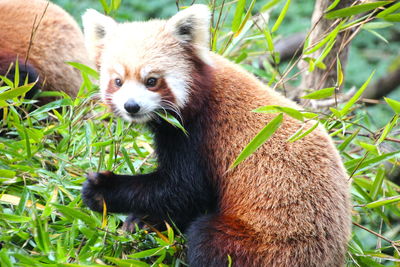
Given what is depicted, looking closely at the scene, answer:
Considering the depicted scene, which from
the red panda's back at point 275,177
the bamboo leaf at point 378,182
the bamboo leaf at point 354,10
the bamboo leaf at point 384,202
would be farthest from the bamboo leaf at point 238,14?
the bamboo leaf at point 384,202

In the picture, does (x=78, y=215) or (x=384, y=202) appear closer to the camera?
(x=78, y=215)

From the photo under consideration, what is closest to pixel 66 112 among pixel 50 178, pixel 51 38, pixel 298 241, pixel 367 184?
pixel 50 178

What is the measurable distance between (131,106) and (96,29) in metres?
0.66

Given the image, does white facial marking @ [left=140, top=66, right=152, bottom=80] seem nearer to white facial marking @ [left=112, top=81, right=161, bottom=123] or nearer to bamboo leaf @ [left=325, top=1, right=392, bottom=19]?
white facial marking @ [left=112, top=81, right=161, bottom=123]

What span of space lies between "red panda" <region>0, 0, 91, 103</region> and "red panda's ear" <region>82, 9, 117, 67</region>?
75cm

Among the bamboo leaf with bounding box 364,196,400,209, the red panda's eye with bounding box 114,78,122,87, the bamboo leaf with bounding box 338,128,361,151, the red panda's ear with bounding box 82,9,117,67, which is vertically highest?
the red panda's ear with bounding box 82,9,117,67

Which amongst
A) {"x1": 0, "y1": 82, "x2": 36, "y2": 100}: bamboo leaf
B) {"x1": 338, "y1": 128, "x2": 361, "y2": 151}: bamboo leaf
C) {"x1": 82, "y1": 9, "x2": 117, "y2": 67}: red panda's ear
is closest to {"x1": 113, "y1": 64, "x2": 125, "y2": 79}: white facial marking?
{"x1": 82, "y1": 9, "x2": 117, "y2": 67}: red panda's ear

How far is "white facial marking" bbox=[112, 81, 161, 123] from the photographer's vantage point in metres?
2.79

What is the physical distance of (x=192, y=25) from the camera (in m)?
2.98

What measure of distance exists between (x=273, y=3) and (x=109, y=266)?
1.96 m

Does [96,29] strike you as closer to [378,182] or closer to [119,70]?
[119,70]

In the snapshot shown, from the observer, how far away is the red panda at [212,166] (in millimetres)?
2600

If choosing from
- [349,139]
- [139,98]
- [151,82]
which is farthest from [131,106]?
[349,139]

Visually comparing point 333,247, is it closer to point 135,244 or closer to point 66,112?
point 135,244
